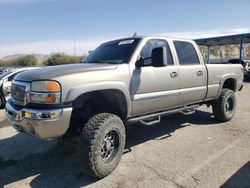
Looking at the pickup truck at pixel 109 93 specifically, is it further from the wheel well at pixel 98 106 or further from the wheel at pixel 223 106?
the wheel at pixel 223 106

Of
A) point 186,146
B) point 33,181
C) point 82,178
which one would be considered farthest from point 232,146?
point 33,181

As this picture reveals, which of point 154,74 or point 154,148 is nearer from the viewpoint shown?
point 154,74

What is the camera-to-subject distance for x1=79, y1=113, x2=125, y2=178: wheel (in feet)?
11.0

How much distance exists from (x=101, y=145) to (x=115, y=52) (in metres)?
1.75

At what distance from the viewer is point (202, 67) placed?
535 cm

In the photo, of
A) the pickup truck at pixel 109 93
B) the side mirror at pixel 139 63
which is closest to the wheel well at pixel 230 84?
the pickup truck at pixel 109 93

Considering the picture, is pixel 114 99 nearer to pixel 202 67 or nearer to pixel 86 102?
pixel 86 102

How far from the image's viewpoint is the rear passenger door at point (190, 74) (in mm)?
4855

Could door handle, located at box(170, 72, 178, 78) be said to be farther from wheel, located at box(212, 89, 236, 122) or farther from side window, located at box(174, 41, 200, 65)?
wheel, located at box(212, 89, 236, 122)

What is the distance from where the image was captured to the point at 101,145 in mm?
3475

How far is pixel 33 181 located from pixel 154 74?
2.48 meters

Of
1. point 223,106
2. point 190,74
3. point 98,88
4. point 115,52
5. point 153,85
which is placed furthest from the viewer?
point 223,106

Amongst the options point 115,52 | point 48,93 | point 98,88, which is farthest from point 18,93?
point 115,52

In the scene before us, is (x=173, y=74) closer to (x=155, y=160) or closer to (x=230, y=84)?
(x=155, y=160)
